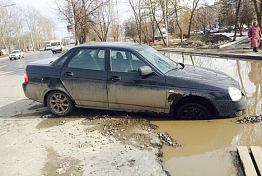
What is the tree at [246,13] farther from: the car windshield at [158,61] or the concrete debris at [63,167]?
the concrete debris at [63,167]

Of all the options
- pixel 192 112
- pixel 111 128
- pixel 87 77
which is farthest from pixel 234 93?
pixel 87 77

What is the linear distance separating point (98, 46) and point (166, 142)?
2516mm

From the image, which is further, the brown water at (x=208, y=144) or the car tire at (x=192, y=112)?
the car tire at (x=192, y=112)

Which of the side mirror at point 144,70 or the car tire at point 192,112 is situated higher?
the side mirror at point 144,70

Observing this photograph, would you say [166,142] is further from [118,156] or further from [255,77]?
[255,77]

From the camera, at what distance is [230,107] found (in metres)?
4.04

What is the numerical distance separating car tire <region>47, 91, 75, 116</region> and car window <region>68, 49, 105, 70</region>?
2.42 ft

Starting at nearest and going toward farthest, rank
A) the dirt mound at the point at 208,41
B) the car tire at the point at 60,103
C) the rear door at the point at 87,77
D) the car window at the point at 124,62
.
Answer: the car window at the point at 124,62 < the rear door at the point at 87,77 < the car tire at the point at 60,103 < the dirt mound at the point at 208,41

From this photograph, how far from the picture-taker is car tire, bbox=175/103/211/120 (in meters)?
4.19

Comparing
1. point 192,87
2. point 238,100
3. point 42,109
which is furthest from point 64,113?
point 238,100

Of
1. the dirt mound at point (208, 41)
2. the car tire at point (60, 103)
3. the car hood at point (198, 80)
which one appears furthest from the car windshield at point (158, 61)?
the dirt mound at point (208, 41)

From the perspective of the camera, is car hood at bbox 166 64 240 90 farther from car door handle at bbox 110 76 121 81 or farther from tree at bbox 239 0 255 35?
tree at bbox 239 0 255 35

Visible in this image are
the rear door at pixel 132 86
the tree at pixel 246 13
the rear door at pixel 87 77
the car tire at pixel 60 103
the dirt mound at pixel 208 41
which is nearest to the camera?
the rear door at pixel 132 86

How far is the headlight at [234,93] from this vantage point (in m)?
4.00
